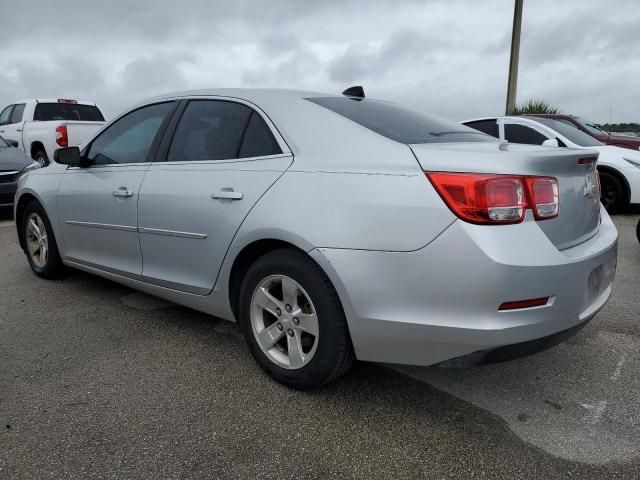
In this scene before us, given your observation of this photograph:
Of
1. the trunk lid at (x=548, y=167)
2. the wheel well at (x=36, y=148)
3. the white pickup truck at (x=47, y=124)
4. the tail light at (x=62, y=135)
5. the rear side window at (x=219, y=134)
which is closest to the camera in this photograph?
the trunk lid at (x=548, y=167)

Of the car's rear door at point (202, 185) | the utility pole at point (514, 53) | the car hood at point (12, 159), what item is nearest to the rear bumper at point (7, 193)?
the car hood at point (12, 159)

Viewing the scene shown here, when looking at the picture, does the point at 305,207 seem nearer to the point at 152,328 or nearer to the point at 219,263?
the point at 219,263

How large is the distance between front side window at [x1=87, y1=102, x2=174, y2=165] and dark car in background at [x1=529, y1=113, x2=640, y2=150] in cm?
727

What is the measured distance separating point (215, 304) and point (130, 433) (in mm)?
851

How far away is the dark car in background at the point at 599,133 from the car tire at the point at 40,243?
7625 mm

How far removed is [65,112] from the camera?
12.0 m

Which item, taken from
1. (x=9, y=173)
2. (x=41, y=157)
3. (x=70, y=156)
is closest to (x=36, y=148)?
(x=41, y=157)

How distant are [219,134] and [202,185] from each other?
1.08 ft

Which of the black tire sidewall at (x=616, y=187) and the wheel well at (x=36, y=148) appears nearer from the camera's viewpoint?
the black tire sidewall at (x=616, y=187)

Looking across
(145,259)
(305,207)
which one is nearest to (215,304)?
(145,259)

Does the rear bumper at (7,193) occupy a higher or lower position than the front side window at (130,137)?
lower

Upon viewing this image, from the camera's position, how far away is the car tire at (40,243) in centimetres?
437

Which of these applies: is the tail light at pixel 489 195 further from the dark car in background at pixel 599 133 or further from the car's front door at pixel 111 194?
the dark car in background at pixel 599 133

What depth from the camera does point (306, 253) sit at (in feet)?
7.94
